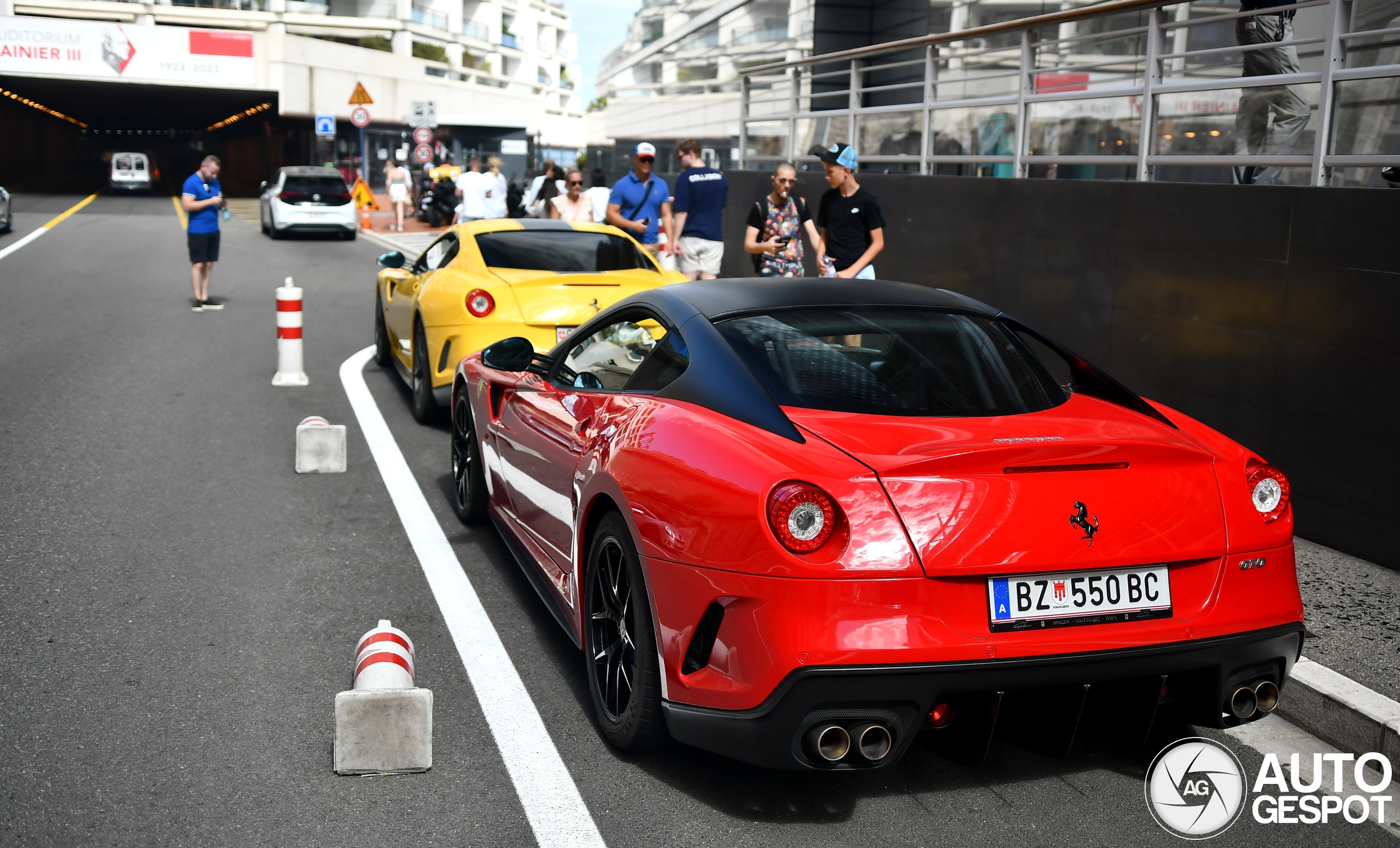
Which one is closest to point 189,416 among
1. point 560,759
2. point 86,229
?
point 560,759

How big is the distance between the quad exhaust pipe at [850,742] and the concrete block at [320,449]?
15.8ft

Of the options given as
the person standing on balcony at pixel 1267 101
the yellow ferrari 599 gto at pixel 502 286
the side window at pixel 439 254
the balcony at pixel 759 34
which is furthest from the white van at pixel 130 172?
the person standing on balcony at pixel 1267 101

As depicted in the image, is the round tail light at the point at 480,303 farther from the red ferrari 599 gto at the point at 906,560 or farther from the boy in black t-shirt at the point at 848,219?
the red ferrari 599 gto at the point at 906,560

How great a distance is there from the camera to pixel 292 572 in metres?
5.50

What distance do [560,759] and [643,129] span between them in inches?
1548

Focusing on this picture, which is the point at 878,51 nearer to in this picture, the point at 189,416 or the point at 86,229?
the point at 189,416

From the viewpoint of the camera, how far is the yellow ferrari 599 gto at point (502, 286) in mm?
8023

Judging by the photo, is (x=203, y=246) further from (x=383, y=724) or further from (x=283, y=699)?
(x=383, y=724)

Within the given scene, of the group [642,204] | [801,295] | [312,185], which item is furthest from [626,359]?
[312,185]

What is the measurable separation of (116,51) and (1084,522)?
178ft

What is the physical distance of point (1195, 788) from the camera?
3.67 meters

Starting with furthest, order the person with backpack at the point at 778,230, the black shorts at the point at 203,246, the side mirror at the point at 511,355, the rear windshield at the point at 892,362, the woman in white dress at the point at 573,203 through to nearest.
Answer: the woman in white dress at the point at 573,203
the black shorts at the point at 203,246
the person with backpack at the point at 778,230
the side mirror at the point at 511,355
the rear windshield at the point at 892,362

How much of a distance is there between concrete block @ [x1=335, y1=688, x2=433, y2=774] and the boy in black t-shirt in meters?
5.83

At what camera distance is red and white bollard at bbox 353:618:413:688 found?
3637mm
